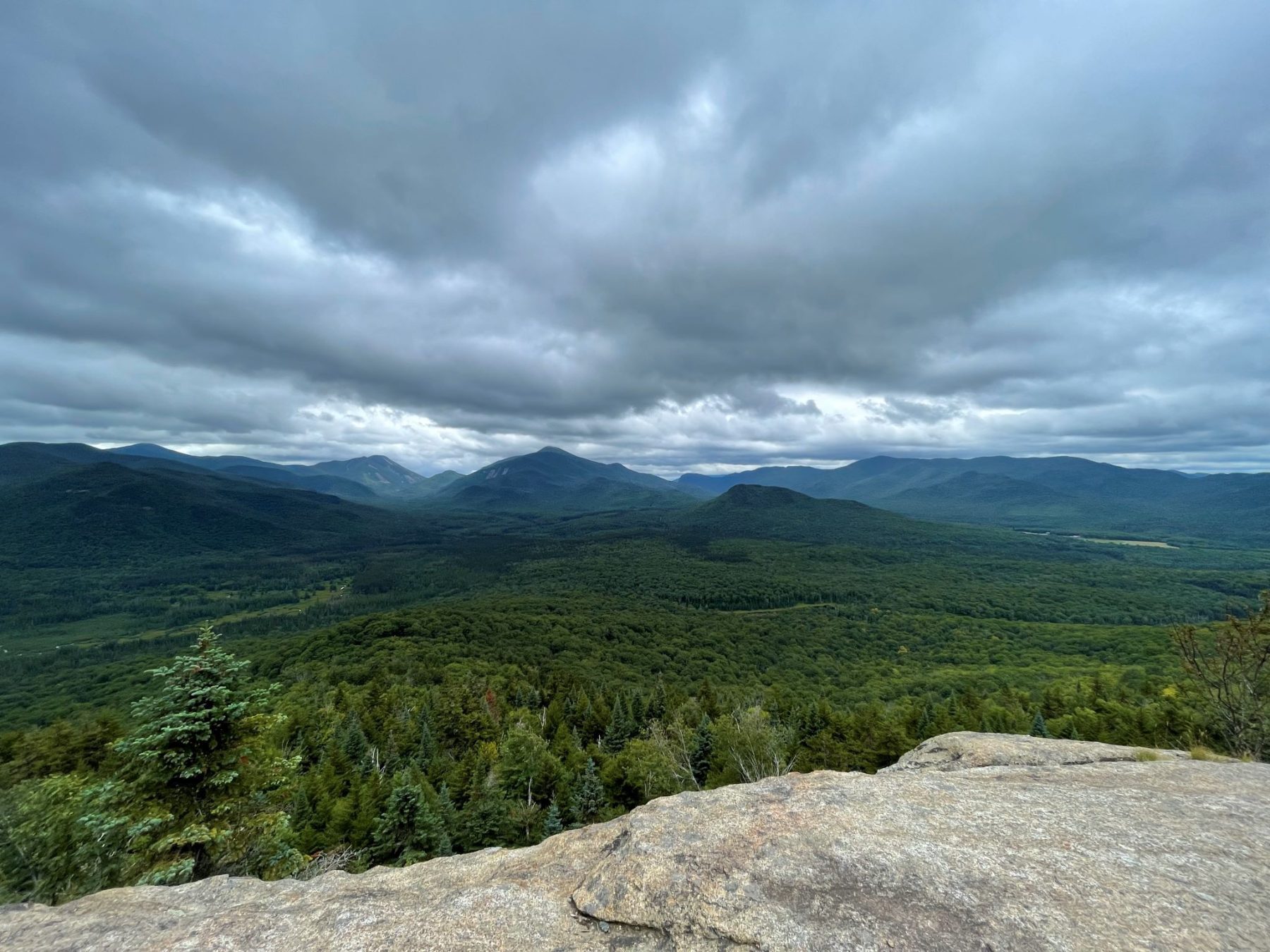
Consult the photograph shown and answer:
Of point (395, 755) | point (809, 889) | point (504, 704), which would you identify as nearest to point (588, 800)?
point (395, 755)

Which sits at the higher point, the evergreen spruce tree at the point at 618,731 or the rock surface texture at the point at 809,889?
the rock surface texture at the point at 809,889

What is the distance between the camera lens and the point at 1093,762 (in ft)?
38.8

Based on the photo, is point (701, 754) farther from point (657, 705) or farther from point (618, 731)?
point (657, 705)

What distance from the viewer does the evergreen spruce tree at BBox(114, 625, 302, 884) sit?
13.0m

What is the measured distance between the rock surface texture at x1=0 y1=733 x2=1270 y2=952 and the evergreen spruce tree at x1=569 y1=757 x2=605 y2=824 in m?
31.7

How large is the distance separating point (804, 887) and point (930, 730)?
45308 mm

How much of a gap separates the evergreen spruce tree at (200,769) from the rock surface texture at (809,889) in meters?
6.97

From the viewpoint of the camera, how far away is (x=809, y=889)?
6.60 metres

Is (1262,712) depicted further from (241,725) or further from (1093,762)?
(241,725)

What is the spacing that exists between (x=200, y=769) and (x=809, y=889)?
16843 millimetres

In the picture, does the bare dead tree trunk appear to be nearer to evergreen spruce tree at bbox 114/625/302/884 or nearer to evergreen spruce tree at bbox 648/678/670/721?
evergreen spruce tree at bbox 114/625/302/884

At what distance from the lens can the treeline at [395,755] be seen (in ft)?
42.3

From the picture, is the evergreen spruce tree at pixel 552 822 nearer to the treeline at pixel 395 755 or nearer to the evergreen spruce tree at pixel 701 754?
the treeline at pixel 395 755

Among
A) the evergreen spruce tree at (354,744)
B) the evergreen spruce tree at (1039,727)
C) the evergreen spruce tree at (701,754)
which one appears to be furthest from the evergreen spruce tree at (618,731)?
the evergreen spruce tree at (1039,727)
